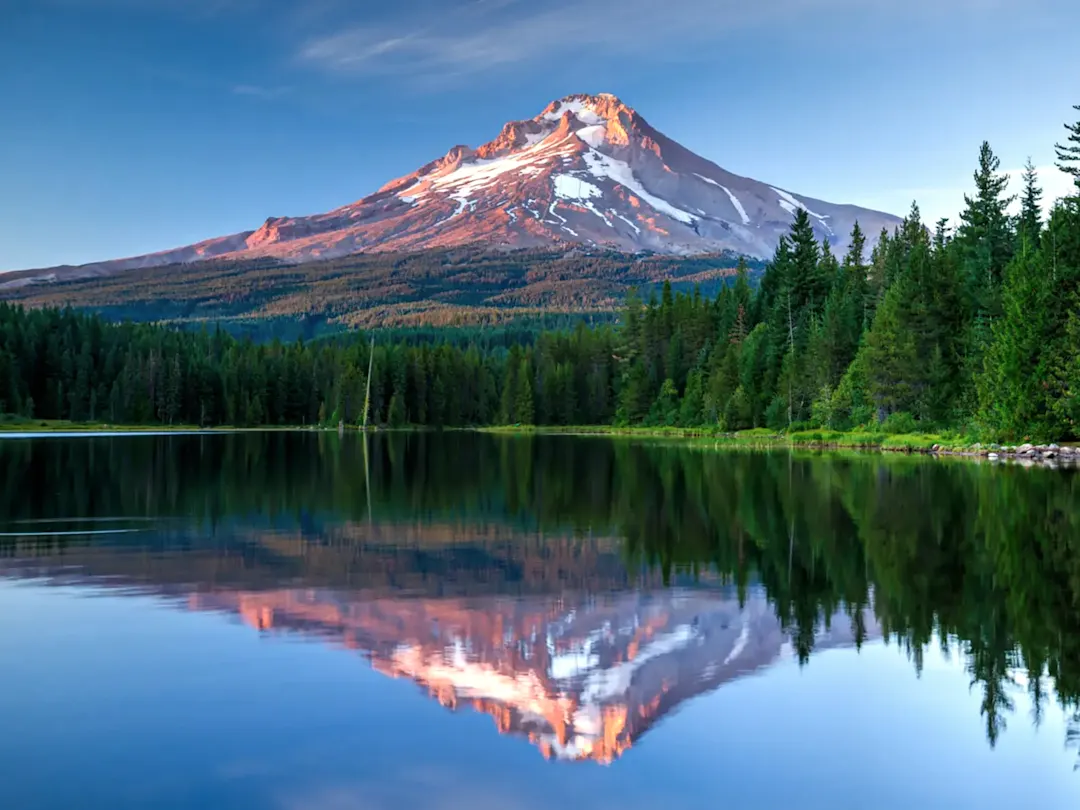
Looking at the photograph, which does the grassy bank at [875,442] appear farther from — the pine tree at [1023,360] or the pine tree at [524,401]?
the pine tree at [524,401]

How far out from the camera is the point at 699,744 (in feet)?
34.3

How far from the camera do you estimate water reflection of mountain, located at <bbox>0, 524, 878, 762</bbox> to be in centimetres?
1189

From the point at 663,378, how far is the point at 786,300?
1165 inches

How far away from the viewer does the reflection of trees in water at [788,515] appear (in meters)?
15.3

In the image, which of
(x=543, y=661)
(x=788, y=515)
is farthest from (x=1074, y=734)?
(x=788, y=515)

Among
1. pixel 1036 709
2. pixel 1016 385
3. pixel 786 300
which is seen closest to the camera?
pixel 1036 709

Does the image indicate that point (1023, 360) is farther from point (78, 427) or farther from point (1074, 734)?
point (78, 427)

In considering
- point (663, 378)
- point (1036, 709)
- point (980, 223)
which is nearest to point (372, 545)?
point (1036, 709)

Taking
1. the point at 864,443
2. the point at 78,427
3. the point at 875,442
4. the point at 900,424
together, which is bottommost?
the point at 864,443

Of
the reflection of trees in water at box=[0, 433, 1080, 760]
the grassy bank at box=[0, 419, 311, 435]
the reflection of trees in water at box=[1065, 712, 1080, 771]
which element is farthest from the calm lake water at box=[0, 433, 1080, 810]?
the grassy bank at box=[0, 419, 311, 435]

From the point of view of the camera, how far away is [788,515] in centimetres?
2912

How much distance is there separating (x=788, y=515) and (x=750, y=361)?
240 feet

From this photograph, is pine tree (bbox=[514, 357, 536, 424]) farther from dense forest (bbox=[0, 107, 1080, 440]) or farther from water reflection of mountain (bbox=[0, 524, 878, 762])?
water reflection of mountain (bbox=[0, 524, 878, 762])

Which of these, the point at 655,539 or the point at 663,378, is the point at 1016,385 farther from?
the point at 663,378
